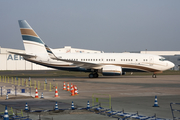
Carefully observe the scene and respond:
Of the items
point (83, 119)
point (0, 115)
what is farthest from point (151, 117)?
point (0, 115)

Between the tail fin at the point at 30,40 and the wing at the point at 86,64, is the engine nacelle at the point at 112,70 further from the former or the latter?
the tail fin at the point at 30,40

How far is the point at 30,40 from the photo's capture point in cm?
4125

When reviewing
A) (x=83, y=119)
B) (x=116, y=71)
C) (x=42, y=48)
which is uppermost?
(x=42, y=48)

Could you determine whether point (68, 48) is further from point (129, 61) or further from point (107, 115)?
point (107, 115)

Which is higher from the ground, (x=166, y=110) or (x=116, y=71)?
(x=116, y=71)

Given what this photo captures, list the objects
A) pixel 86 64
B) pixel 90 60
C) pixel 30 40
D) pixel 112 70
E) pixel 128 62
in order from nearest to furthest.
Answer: pixel 112 70
pixel 86 64
pixel 128 62
pixel 30 40
pixel 90 60

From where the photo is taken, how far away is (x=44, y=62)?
41.2 meters

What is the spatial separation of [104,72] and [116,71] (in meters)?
1.89

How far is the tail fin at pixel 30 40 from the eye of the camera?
134 feet

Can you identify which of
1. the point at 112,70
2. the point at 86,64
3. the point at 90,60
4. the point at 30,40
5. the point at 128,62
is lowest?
the point at 112,70

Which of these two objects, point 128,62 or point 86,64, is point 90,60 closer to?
point 86,64

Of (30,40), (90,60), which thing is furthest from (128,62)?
(30,40)

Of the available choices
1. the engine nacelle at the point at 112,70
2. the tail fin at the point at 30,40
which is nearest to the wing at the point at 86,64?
the engine nacelle at the point at 112,70

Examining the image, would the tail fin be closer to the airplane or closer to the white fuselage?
the airplane
